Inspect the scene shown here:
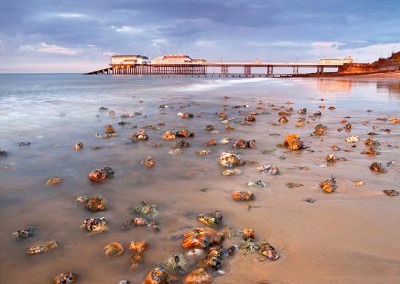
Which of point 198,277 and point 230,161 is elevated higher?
point 230,161

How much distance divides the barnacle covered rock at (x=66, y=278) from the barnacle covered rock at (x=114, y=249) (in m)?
0.51

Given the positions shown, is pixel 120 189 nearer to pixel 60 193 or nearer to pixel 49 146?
pixel 60 193

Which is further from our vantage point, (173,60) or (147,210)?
(173,60)

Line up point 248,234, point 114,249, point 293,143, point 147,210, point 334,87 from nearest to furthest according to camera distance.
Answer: point 114,249 < point 248,234 < point 147,210 < point 293,143 < point 334,87

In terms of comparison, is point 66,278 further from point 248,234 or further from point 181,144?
point 181,144

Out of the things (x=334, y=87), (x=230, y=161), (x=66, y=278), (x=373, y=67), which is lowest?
(x=66, y=278)

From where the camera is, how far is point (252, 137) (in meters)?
10.2

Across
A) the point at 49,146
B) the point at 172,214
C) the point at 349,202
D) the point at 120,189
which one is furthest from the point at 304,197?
the point at 49,146

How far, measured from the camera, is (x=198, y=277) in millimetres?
3359

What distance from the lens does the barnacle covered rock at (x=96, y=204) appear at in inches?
199

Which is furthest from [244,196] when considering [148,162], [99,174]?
[99,174]

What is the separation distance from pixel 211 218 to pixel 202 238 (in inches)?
23.9

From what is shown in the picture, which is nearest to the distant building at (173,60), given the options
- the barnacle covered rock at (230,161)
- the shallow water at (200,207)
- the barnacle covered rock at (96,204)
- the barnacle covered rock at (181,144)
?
the barnacle covered rock at (181,144)

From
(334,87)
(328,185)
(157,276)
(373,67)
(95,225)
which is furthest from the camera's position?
(373,67)
